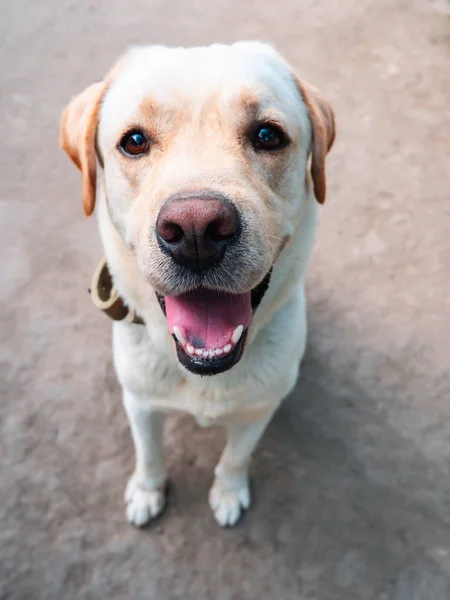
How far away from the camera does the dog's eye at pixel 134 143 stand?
127 cm

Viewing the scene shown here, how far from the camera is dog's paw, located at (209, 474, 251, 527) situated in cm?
195

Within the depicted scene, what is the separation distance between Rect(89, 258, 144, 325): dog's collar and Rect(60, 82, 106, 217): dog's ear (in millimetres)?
236

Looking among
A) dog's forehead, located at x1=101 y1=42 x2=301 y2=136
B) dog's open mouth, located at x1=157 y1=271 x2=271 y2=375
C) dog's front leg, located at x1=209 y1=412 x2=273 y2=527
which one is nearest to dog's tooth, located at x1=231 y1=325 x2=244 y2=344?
dog's open mouth, located at x1=157 y1=271 x2=271 y2=375

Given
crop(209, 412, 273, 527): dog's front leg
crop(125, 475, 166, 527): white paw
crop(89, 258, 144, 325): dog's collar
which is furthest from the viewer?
crop(125, 475, 166, 527): white paw

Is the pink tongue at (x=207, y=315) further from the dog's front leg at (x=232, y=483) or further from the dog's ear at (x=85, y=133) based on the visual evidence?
the dog's front leg at (x=232, y=483)

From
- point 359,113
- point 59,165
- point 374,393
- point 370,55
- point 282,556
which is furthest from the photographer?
point 370,55

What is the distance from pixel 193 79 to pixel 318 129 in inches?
13.4

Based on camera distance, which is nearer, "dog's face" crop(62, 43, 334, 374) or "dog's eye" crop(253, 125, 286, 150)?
"dog's face" crop(62, 43, 334, 374)

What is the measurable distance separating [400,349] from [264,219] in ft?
4.53

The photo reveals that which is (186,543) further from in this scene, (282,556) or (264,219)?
(264,219)

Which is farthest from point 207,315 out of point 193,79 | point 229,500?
point 229,500

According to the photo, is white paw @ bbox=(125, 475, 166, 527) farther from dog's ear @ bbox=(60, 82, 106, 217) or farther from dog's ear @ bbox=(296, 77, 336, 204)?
dog's ear @ bbox=(296, 77, 336, 204)

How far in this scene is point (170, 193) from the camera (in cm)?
112

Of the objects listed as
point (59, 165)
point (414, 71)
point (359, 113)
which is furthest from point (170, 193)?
point (414, 71)
